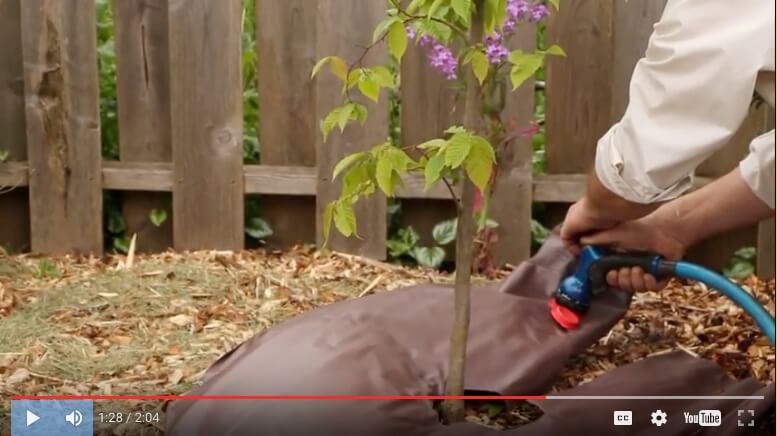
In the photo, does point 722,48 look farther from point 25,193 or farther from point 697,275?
point 25,193

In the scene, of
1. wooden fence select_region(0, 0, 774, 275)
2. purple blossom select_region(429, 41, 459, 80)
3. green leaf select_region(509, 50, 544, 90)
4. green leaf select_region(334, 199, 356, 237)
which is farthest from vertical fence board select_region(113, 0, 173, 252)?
green leaf select_region(509, 50, 544, 90)

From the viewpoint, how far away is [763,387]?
142 cm

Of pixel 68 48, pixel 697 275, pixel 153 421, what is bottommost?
pixel 153 421

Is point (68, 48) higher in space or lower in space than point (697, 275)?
higher

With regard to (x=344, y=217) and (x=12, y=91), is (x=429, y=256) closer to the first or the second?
(x=344, y=217)

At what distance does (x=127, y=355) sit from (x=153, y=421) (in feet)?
0.71

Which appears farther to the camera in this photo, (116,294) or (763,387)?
(116,294)

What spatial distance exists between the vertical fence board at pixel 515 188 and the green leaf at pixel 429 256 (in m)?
0.10

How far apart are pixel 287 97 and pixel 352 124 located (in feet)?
0.35

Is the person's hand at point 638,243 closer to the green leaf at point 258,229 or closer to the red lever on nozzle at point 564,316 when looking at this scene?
the red lever on nozzle at point 564,316

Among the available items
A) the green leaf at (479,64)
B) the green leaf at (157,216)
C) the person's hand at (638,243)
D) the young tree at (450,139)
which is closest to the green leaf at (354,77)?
the young tree at (450,139)

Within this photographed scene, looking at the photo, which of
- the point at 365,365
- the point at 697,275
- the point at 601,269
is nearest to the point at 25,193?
the point at 365,365

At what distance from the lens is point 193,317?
1609 mm

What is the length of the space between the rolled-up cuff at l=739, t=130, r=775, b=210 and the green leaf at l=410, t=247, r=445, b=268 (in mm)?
571
